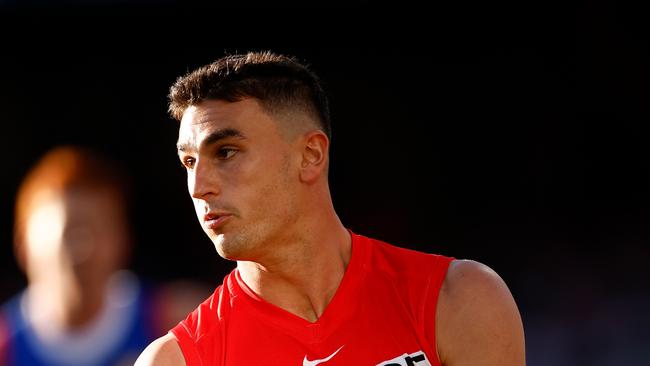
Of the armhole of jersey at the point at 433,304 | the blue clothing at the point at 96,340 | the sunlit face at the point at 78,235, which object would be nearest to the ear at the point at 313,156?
the armhole of jersey at the point at 433,304

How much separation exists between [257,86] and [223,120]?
0.20 m

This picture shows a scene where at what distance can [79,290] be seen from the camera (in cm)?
471

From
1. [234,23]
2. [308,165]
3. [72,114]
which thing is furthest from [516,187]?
[308,165]

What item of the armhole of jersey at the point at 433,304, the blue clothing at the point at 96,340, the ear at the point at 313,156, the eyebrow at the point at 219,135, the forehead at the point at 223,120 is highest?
the forehead at the point at 223,120

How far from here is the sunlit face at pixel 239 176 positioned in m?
3.44

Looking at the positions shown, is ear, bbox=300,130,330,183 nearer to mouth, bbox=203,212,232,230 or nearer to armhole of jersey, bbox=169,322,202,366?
mouth, bbox=203,212,232,230

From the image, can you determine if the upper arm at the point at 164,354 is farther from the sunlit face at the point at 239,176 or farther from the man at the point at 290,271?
the sunlit face at the point at 239,176

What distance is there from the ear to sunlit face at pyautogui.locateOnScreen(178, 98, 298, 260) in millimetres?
101

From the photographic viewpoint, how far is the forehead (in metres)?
3.47

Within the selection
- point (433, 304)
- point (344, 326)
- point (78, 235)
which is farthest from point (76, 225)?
point (433, 304)

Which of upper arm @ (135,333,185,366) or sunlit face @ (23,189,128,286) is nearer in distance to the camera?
upper arm @ (135,333,185,366)

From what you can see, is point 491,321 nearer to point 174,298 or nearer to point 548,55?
point 174,298

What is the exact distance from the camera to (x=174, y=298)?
16.8 ft

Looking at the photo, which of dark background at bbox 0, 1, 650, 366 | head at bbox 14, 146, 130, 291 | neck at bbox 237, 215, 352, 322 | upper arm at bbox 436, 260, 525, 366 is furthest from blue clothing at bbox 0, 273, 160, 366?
dark background at bbox 0, 1, 650, 366
